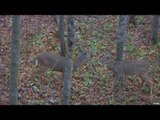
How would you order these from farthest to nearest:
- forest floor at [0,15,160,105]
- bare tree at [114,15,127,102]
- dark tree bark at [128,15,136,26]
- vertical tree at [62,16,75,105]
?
dark tree bark at [128,15,136,26]
forest floor at [0,15,160,105]
bare tree at [114,15,127,102]
vertical tree at [62,16,75,105]

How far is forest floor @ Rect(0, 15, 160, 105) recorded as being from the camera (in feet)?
35.3

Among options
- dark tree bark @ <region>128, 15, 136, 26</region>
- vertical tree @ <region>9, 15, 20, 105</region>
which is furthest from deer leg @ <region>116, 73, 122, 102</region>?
dark tree bark @ <region>128, 15, 136, 26</region>

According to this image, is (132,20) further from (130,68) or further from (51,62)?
(51,62)

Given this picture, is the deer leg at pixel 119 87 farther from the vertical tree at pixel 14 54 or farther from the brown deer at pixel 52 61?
the vertical tree at pixel 14 54

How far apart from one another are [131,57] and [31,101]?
16.1 feet

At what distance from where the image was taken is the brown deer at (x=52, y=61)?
38.1ft

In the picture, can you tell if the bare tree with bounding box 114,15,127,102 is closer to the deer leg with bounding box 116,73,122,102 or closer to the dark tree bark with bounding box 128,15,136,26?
the deer leg with bounding box 116,73,122,102

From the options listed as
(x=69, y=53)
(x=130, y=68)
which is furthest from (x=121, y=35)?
(x=69, y=53)

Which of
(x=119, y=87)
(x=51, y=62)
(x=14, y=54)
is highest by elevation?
(x=14, y=54)

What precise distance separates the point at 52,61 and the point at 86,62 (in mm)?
1439

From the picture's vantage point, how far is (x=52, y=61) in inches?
465

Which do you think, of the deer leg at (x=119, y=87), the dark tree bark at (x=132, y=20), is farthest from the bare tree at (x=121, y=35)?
the dark tree bark at (x=132, y=20)
